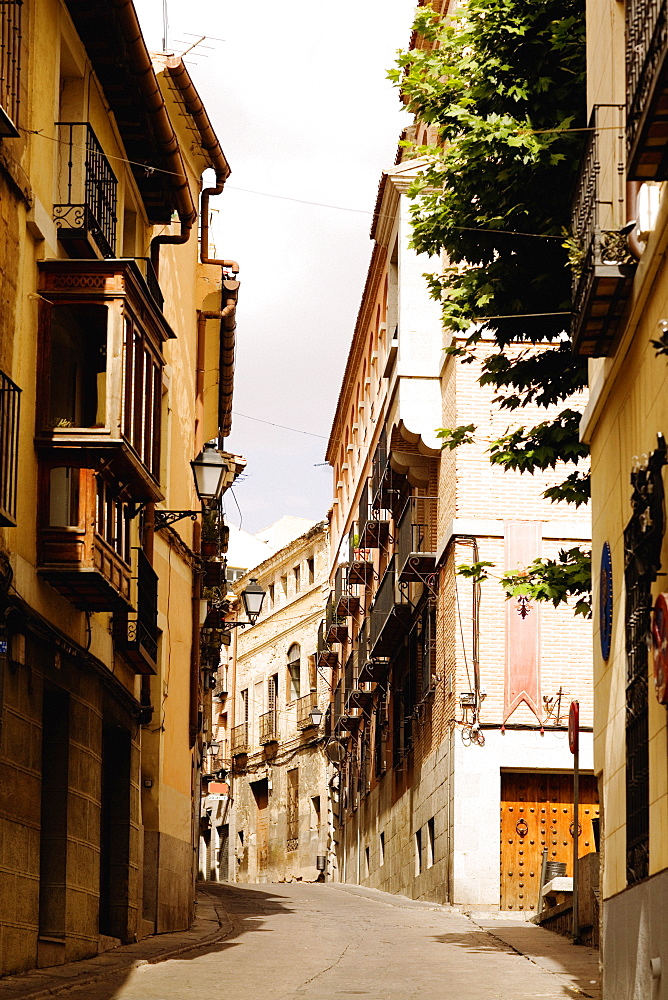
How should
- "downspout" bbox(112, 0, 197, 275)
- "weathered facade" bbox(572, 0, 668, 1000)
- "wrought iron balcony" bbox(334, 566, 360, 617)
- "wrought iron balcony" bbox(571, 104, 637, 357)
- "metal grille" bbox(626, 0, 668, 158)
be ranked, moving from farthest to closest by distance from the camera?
1. "wrought iron balcony" bbox(334, 566, 360, 617)
2. "downspout" bbox(112, 0, 197, 275)
3. "wrought iron balcony" bbox(571, 104, 637, 357)
4. "weathered facade" bbox(572, 0, 668, 1000)
5. "metal grille" bbox(626, 0, 668, 158)

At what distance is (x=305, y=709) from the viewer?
55969mm

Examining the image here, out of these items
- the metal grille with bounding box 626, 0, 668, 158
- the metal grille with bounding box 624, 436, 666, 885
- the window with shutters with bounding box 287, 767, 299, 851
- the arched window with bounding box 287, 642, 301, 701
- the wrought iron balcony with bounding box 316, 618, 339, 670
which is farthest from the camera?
the arched window with bounding box 287, 642, 301, 701

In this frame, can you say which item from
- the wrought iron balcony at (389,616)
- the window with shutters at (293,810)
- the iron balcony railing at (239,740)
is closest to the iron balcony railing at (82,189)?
the wrought iron balcony at (389,616)

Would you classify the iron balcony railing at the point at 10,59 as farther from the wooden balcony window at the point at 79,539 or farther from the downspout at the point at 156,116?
the wooden balcony window at the point at 79,539

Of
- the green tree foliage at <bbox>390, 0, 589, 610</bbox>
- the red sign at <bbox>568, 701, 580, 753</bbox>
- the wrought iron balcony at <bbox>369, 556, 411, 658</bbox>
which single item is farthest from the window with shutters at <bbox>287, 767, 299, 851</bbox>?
the green tree foliage at <bbox>390, 0, 589, 610</bbox>

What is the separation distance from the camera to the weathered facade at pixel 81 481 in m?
12.5

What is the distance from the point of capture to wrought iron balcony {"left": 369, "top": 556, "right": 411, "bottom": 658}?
30.1 m

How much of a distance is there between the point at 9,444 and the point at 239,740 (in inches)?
2020

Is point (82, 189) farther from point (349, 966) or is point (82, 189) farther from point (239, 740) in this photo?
point (239, 740)

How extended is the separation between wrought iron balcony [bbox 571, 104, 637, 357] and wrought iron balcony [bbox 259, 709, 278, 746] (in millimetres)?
48007

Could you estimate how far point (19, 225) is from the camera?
1281 centimetres

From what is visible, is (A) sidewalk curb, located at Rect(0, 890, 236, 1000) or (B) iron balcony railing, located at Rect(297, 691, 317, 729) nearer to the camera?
(A) sidewalk curb, located at Rect(0, 890, 236, 1000)

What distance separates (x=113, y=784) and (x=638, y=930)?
366 inches

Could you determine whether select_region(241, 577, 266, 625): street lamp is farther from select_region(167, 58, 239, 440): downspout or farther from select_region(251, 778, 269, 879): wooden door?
select_region(251, 778, 269, 879): wooden door
